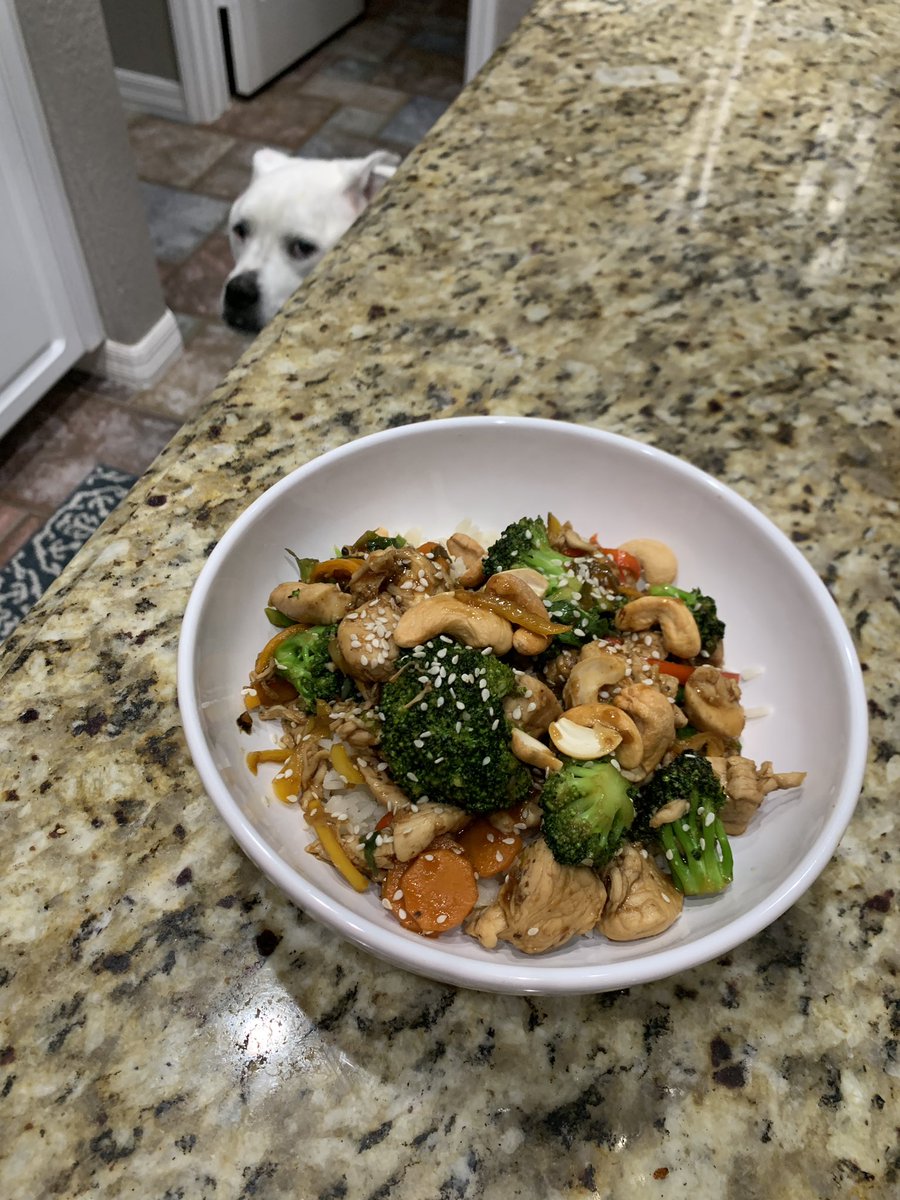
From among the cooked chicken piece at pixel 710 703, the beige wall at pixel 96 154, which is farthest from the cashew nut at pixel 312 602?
the beige wall at pixel 96 154

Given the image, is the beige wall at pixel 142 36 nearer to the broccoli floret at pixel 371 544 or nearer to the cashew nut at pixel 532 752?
the broccoli floret at pixel 371 544

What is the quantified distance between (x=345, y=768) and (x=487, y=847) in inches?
5.1

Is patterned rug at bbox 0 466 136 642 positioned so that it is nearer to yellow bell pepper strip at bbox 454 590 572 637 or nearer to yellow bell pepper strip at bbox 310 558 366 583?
yellow bell pepper strip at bbox 310 558 366 583

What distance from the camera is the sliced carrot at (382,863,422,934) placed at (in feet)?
2.04

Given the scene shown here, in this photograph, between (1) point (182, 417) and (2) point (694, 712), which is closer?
(2) point (694, 712)

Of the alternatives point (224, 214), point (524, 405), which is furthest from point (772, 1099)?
point (224, 214)

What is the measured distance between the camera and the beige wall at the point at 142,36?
360 cm

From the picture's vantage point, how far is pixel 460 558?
826mm

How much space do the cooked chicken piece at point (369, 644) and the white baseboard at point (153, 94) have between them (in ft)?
12.9

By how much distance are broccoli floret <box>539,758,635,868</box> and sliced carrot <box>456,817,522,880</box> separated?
58 millimetres

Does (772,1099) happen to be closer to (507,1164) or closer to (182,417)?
(507,1164)

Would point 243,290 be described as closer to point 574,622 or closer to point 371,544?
point 371,544

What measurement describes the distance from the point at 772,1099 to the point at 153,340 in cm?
272

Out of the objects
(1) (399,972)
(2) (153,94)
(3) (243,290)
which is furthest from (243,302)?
(2) (153,94)
